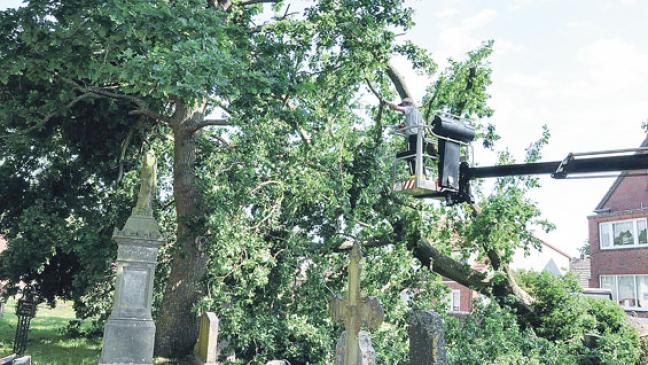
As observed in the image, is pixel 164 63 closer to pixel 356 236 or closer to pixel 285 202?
pixel 285 202

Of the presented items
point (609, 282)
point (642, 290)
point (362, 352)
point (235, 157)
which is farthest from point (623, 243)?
point (362, 352)

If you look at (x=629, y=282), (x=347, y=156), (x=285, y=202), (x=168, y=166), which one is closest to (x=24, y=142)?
(x=168, y=166)

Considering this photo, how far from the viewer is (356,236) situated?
46.1ft

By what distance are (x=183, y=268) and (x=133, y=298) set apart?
2.75 m

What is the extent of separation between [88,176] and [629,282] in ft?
85.8

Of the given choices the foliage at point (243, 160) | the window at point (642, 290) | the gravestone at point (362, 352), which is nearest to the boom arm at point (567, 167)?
the gravestone at point (362, 352)

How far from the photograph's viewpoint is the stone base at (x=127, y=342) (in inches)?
405

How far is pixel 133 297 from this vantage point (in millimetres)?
10711

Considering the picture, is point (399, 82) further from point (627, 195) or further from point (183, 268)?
point (627, 195)

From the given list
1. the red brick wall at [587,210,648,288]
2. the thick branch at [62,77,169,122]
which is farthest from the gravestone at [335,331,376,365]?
the red brick wall at [587,210,648,288]

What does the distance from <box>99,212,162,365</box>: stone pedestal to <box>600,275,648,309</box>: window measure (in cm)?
2423

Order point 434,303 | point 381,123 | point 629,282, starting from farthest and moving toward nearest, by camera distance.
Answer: point 629,282, point 381,123, point 434,303

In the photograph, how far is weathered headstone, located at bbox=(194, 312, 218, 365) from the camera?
11.7 metres

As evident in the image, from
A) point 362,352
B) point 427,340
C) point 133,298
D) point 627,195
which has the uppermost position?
point 627,195
